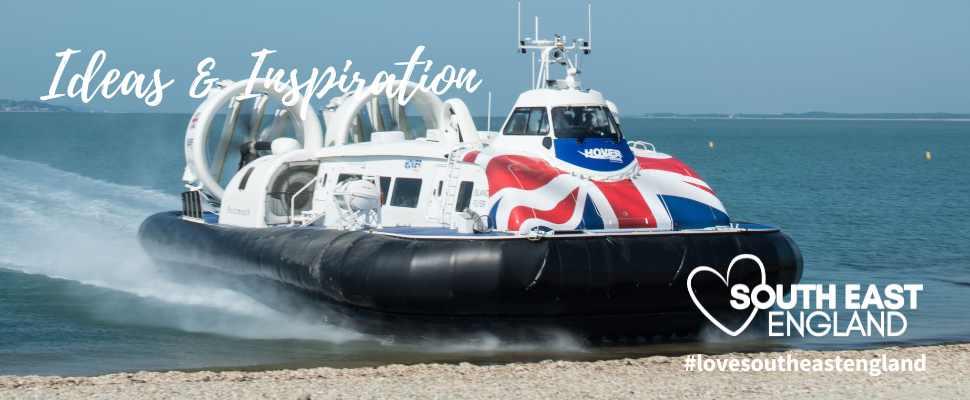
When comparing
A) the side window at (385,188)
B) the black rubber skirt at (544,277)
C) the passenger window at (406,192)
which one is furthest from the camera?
the side window at (385,188)

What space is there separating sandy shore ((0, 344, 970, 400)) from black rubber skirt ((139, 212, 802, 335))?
1.89 feet

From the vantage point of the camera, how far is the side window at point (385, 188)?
1177 centimetres

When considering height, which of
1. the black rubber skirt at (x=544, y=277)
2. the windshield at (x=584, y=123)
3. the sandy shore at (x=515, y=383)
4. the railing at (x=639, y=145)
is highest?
the windshield at (x=584, y=123)

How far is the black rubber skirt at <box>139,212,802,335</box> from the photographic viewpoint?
9.61 meters

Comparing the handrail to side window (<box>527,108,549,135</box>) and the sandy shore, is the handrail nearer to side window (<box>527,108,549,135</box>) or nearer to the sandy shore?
side window (<box>527,108,549,135</box>)

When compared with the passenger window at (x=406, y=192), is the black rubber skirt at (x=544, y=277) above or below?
below

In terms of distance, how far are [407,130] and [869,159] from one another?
37855 millimetres

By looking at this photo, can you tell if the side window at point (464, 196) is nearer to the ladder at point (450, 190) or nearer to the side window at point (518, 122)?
the ladder at point (450, 190)

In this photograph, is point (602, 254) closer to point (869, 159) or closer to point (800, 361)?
point (800, 361)

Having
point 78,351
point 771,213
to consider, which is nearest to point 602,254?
point 78,351

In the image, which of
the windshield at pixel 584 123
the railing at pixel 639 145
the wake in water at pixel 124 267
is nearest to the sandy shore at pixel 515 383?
the wake in water at pixel 124 267

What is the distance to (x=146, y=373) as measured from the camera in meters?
9.08

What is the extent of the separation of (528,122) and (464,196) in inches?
31.7

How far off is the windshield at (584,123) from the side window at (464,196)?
32.1 inches
